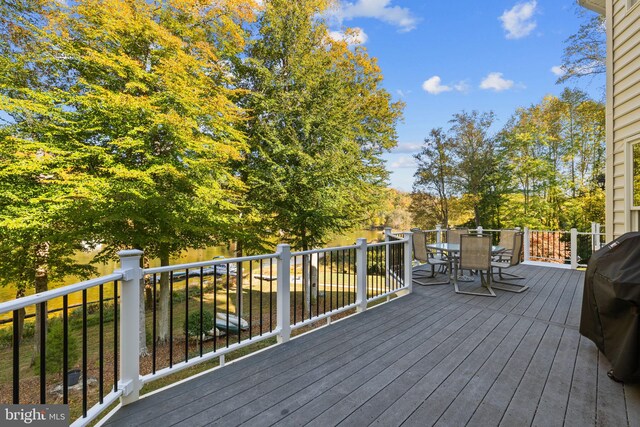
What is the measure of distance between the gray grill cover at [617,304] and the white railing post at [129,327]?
3.42 m

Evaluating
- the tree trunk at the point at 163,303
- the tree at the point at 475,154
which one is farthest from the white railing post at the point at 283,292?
the tree at the point at 475,154

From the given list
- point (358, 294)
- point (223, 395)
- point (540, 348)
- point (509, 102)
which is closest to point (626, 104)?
point (540, 348)

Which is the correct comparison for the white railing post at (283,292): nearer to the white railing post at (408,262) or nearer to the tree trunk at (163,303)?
the white railing post at (408,262)

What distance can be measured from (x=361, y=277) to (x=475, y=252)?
2.16 m

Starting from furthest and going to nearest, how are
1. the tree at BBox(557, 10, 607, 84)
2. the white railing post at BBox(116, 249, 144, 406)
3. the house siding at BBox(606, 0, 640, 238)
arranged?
1. the tree at BBox(557, 10, 607, 84)
2. the house siding at BBox(606, 0, 640, 238)
3. the white railing post at BBox(116, 249, 144, 406)

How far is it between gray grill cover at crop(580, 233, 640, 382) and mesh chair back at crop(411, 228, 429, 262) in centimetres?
287

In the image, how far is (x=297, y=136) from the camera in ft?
30.8

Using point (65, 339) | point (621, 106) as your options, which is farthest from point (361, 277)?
point (621, 106)

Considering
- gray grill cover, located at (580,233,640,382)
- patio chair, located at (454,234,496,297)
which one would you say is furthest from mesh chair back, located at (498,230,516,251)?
gray grill cover, located at (580,233,640,382)

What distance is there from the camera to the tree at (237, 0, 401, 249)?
891 centimetres

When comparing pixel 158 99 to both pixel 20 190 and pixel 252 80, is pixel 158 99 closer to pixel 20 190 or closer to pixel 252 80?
pixel 20 190

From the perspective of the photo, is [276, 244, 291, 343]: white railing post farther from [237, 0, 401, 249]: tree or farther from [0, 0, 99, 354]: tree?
[237, 0, 401, 249]: tree

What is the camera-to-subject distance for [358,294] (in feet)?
12.7

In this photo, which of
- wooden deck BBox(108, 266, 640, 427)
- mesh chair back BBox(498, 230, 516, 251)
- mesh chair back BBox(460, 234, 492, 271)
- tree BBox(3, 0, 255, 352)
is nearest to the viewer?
wooden deck BBox(108, 266, 640, 427)
